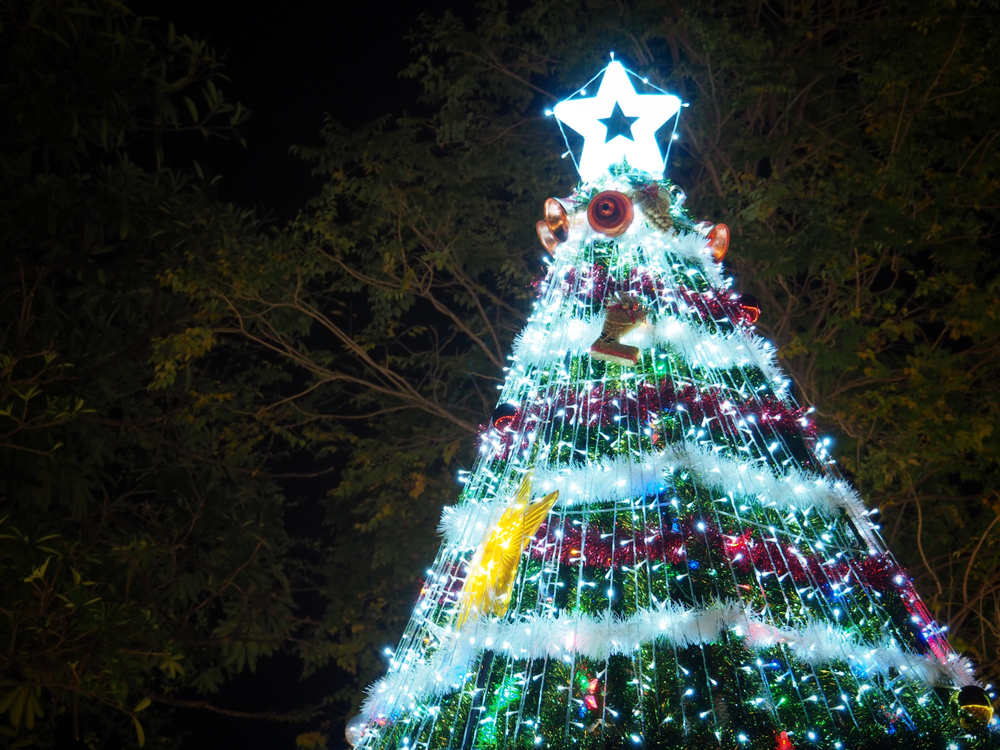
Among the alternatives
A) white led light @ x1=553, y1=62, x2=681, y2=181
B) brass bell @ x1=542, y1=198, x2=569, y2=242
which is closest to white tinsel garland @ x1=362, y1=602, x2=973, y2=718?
brass bell @ x1=542, y1=198, x2=569, y2=242

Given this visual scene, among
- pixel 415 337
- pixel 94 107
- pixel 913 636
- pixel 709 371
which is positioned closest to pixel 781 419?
pixel 709 371

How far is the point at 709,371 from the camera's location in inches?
131

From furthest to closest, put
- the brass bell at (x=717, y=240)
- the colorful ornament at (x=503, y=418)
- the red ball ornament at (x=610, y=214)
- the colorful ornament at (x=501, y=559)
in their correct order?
the brass bell at (x=717, y=240), the red ball ornament at (x=610, y=214), the colorful ornament at (x=503, y=418), the colorful ornament at (x=501, y=559)

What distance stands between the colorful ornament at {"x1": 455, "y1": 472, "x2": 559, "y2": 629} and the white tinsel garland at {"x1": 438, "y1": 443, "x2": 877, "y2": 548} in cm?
7

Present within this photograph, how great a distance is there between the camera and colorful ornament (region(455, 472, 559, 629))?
295cm

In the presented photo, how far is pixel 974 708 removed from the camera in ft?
8.48

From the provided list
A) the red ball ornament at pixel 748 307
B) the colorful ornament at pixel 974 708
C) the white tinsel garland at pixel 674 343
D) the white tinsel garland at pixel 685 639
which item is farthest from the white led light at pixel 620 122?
the colorful ornament at pixel 974 708

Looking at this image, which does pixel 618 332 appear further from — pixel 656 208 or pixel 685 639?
pixel 685 639

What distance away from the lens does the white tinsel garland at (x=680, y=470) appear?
9.71 feet

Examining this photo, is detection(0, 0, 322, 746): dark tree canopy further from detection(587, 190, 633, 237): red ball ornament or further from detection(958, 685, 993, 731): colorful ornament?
detection(958, 685, 993, 731): colorful ornament

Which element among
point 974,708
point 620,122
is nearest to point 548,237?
point 620,122

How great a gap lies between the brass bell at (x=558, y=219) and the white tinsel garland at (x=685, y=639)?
1.75 meters

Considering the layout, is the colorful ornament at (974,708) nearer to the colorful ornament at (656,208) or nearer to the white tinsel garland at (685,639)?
the white tinsel garland at (685,639)

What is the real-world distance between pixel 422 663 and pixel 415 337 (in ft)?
17.7
